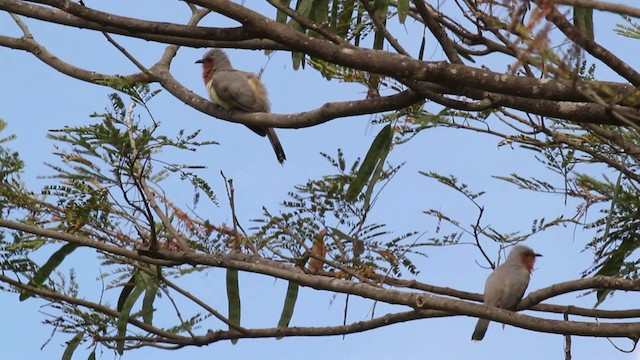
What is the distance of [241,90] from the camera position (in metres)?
8.23

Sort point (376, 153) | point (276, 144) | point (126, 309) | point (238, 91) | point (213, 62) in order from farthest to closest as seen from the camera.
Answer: point (213, 62)
point (276, 144)
point (238, 91)
point (126, 309)
point (376, 153)

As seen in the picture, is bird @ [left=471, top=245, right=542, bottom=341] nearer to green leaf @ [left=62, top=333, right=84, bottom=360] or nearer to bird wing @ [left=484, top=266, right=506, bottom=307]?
bird wing @ [left=484, top=266, right=506, bottom=307]

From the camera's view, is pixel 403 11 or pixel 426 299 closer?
pixel 403 11

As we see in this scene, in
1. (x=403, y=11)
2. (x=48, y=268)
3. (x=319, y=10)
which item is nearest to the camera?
(x=403, y=11)

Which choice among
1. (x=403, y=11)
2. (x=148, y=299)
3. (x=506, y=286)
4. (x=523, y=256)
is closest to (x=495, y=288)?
(x=506, y=286)

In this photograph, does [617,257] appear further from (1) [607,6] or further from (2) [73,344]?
(1) [607,6]

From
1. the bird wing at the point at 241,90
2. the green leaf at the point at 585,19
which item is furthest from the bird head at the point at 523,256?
the green leaf at the point at 585,19

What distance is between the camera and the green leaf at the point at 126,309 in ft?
21.4

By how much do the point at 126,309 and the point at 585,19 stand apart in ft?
11.2

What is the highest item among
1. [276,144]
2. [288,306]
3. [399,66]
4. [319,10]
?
[276,144]

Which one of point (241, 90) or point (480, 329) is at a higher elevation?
point (241, 90)

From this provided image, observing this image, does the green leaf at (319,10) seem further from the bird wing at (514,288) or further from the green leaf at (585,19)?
the bird wing at (514,288)

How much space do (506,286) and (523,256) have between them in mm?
663

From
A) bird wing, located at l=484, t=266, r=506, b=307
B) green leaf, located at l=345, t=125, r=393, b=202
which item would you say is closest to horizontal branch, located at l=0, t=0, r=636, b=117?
green leaf, located at l=345, t=125, r=393, b=202
